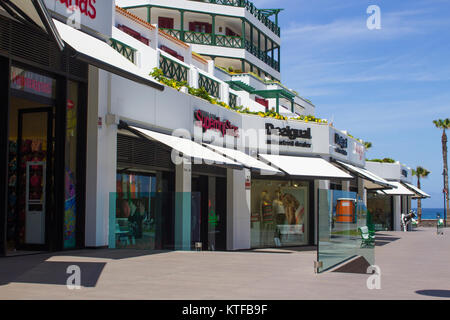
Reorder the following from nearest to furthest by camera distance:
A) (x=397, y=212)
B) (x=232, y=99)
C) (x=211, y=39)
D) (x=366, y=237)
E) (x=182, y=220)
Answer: (x=366, y=237)
(x=182, y=220)
(x=232, y=99)
(x=397, y=212)
(x=211, y=39)

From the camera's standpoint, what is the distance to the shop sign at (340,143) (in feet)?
84.9

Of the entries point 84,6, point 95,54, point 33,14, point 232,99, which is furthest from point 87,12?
point 232,99

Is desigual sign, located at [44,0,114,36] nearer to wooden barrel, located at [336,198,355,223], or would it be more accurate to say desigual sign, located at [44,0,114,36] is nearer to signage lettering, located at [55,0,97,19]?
signage lettering, located at [55,0,97,19]

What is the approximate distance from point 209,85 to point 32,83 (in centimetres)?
1564

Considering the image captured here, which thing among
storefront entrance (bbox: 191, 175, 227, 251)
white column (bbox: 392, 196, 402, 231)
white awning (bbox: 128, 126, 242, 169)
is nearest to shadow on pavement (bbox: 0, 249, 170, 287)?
white awning (bbox: 128, 126, 242, 169)

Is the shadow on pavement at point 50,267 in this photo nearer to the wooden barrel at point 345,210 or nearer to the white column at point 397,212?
the wooden barrel at point 345,210

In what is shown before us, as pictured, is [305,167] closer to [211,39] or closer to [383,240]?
[383,240]

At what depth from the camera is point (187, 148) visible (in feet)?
50.6

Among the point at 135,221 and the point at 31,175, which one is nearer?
the point at 31,175

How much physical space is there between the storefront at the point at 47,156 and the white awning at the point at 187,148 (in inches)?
67.9

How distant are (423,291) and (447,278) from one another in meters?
2.18

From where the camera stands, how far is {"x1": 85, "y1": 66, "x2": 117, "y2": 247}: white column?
12984 mm

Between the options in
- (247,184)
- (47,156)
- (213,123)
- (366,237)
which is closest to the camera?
(47,156)
